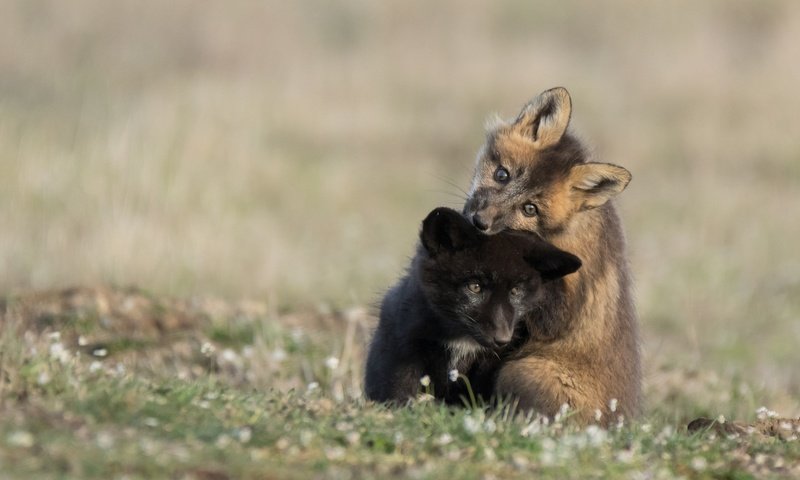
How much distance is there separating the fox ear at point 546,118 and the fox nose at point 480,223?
90cm

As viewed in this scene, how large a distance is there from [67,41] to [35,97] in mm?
6155

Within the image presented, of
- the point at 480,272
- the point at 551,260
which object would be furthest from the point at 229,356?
the point at 551,260

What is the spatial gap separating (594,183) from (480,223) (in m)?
0.82

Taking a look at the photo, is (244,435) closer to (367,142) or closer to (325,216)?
(325,216)

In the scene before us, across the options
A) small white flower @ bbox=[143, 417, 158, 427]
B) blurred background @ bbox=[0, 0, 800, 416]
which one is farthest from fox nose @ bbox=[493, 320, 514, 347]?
small white flower @ bbox=[143, 417, 158, 427]

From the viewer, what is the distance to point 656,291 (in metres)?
17.4

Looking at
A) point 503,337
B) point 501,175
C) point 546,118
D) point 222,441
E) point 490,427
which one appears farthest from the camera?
point 546,118

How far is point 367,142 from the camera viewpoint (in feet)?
81.6

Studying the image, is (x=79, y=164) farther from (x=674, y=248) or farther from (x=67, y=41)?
(x=67, y=41)

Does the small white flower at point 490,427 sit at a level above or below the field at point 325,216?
above

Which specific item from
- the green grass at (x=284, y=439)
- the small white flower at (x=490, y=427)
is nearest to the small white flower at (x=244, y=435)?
the green grass at (x=284, y=439)

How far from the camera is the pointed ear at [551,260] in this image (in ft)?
23.6

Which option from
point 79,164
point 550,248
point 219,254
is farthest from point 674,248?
point 550,248

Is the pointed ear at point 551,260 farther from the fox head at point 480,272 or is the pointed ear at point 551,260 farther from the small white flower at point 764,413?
the small white flower at point 764,413
